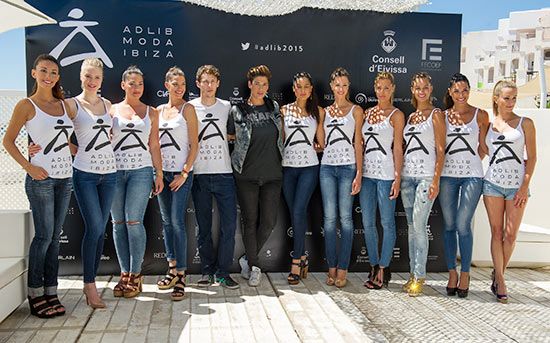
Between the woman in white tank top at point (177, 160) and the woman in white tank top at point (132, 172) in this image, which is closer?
the woman in white tank top at point (132, 172)

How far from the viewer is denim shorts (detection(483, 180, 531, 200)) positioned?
377cm

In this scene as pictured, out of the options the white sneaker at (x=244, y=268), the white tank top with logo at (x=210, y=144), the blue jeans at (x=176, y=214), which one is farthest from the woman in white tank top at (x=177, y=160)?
the white sneaker at (x=244, y=268)

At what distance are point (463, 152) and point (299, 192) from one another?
1271mm

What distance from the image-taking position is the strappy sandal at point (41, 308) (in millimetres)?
3387

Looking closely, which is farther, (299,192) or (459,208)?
(299,192)

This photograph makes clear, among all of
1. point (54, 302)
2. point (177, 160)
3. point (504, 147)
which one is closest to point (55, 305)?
point (54, 302)

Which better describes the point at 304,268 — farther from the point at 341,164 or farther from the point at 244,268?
the point at 341,164

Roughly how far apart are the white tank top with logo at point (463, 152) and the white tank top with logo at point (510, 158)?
0.15 meters

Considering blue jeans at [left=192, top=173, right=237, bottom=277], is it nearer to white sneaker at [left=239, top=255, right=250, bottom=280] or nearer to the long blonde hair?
white sneaker at [left=239, top=255, right=250, bottom=280]

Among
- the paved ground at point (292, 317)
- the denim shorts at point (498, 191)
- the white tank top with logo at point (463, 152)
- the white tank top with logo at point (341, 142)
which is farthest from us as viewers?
the white tank top with logo at point (341, 142)

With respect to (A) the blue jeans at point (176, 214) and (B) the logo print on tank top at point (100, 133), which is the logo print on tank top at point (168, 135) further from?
(B) the logo print on tank top at point (100, 133)

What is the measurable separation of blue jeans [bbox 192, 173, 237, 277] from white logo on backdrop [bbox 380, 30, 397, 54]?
6.06 feet

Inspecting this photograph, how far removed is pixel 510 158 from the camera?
3.74m

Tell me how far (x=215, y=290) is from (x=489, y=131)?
7.81 feet
